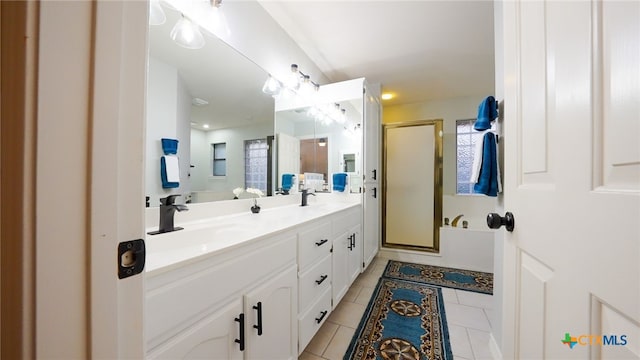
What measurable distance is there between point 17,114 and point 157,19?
1.08 meters

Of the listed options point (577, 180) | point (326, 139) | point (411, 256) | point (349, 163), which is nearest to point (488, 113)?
point (577, 180)

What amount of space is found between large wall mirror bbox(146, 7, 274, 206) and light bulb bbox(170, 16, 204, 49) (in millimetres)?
24

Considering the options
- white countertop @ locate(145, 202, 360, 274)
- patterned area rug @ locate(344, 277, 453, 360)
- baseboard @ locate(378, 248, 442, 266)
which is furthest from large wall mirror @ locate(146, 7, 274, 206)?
baseboard @ locate(378, 248, 442, 266)

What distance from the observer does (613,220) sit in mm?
330

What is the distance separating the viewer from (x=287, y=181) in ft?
6.85

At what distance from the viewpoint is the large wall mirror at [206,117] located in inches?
41.5

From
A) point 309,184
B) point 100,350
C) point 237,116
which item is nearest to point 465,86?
point 309,184

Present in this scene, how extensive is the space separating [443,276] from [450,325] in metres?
0.94

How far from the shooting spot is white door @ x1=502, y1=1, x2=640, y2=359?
316 millimetres

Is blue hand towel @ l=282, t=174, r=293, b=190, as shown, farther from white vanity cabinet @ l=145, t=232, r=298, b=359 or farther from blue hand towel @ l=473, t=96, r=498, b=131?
blue hand towel @ l=473, t=96, r=498, b=131

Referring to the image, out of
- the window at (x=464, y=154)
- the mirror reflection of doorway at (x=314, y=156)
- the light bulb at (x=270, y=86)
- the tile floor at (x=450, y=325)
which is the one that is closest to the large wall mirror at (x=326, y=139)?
the mirror reflection of doorway at (x=314, y=156)

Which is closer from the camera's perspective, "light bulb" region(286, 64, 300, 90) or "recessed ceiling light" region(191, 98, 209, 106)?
"recessed ceiling light" region(191, 98, 209, 106)

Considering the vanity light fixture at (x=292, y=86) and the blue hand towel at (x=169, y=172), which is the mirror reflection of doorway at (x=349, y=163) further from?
the blue hand towel at (x=169, y=172)

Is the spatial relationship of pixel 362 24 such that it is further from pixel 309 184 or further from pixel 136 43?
pixel 136 43
